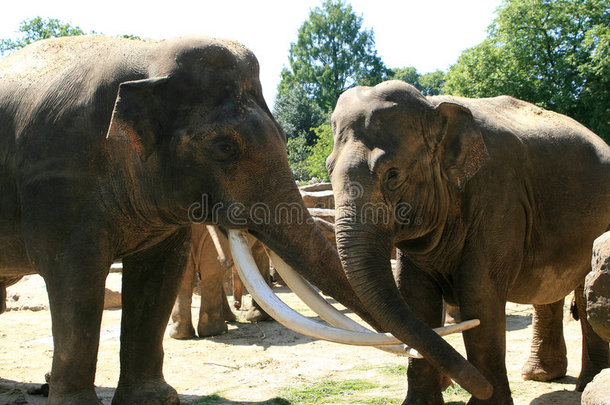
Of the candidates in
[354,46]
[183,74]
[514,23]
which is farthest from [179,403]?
[354,46]

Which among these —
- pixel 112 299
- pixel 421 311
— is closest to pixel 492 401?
pixel 421 311

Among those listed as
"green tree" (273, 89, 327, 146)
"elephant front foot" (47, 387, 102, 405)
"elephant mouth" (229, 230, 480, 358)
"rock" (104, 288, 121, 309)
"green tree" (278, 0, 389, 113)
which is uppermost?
"green tree" (278, 0, 389, 113)

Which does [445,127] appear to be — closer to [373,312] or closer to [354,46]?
[373,312]

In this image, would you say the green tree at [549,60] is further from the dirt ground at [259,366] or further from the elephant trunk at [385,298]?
the elephant trunk at [385,298]

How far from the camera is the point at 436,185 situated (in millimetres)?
4410

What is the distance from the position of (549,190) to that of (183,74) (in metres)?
2.74

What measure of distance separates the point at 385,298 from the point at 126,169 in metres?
1.76

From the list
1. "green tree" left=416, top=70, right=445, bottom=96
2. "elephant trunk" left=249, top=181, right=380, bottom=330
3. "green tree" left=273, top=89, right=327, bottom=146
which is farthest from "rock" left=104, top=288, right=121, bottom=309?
"green tree" left=416, top=70, right=445, bottom=96

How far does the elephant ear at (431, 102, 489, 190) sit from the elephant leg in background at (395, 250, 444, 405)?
0.85m

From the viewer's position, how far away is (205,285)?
8.22 meters

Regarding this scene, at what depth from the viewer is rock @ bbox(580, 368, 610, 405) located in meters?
2.41

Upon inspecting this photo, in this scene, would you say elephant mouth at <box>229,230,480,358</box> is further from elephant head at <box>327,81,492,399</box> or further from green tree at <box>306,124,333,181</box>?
green tree at <box>306,124,333,181</box>

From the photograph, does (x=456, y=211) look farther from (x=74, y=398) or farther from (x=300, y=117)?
(x=300, y=117)

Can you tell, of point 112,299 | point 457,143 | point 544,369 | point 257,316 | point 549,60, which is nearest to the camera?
point 457,143
